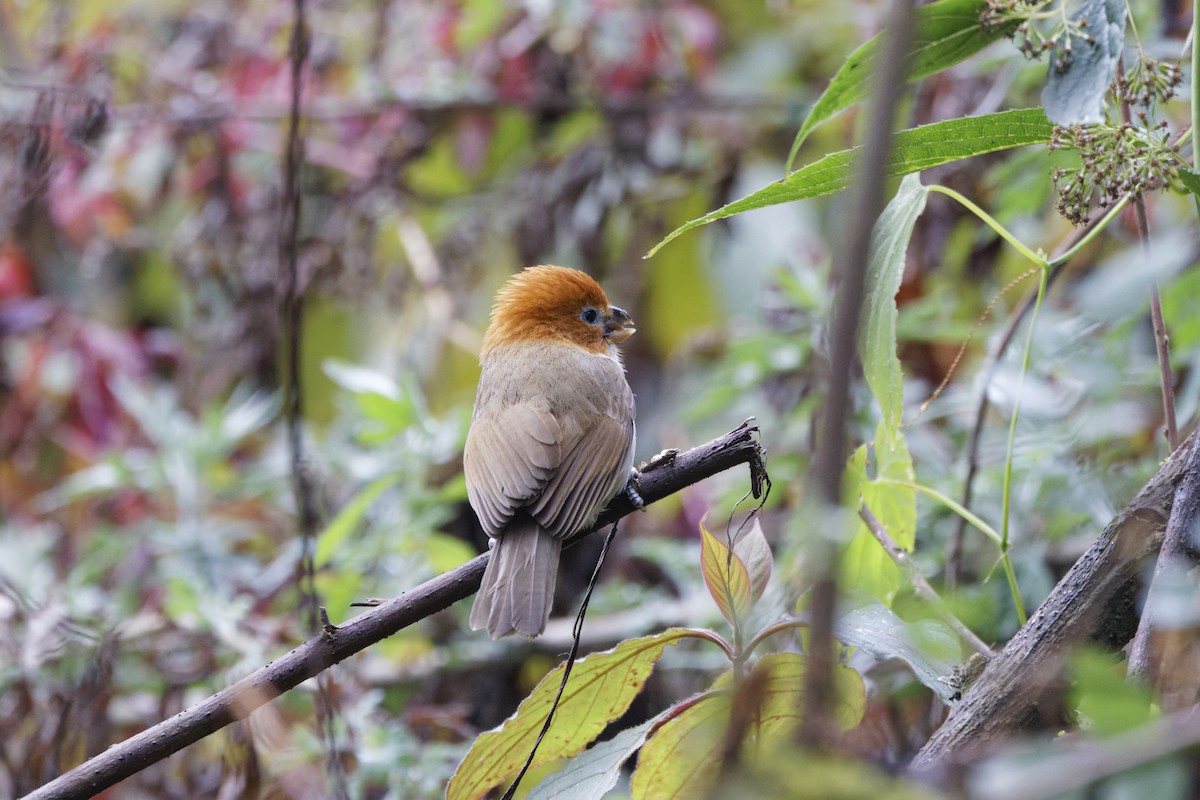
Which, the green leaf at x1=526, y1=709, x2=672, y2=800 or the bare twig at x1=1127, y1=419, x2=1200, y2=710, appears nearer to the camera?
the bare twig at x1=1127, y1=419, x2=1200, y2=710

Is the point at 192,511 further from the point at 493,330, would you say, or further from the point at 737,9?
the point at 737,9

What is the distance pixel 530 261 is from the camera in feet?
15.0

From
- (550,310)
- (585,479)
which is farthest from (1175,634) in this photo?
(550,310)

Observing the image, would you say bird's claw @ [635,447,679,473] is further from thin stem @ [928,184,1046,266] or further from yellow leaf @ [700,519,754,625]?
thin stem @ [928,184,1046,266]

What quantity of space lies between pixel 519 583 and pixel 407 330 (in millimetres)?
3236

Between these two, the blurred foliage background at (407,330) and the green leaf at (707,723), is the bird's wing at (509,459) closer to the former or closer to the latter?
the blurred foliage background at (407,330)

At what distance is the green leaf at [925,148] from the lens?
4.80 ft

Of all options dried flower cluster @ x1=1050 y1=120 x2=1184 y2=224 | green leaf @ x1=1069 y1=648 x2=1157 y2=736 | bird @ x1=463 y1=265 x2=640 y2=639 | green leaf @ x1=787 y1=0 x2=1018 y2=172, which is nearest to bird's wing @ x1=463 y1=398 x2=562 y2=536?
bird @ x1=463 y1=265 x2=640 y2=639

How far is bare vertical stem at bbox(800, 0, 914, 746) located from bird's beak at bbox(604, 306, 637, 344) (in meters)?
2.63

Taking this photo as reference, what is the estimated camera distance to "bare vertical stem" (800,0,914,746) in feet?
2.08

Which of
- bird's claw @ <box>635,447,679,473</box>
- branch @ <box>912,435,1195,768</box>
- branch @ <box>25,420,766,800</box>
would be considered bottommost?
branch @ <box>25,420,766,800</box>

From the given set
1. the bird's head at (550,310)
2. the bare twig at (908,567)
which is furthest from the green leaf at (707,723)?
the bird's head at (550,310)

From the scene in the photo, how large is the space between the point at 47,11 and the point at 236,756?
4.72m

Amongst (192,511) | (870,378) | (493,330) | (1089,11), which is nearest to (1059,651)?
(870,378)
